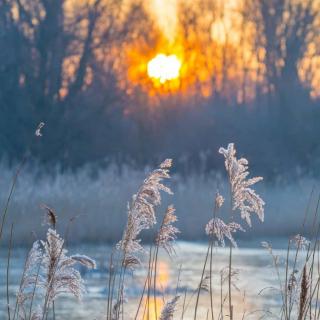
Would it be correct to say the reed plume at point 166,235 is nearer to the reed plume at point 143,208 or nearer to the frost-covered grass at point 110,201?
the reed plume at point 143,208

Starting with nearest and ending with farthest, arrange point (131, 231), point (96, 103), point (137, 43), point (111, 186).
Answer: point (131, 231)
point (111, 186)
point (96, 103)
point (137, 43)

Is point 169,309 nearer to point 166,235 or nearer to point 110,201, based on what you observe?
point 166,235

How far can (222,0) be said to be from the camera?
3011 centimetres

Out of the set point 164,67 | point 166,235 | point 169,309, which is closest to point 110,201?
point 164,67

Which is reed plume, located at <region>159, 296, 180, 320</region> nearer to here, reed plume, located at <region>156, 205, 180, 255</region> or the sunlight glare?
reed plume, located at <region>156, 205, 180, 255</region>

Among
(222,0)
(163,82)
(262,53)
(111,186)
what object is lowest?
(111,186)

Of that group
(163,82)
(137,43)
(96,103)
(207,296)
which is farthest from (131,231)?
(163,82)

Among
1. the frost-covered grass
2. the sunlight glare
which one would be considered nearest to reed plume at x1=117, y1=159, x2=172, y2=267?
the frost-covered grass

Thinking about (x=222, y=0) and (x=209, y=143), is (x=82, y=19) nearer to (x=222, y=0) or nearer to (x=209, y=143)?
(x=209, y=143)

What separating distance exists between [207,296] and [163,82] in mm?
17875

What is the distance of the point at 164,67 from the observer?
26562mm

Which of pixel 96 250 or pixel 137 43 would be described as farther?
pixel 137 43

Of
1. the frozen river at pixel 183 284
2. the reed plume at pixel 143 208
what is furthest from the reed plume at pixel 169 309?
the frozen river at pixel 183 284

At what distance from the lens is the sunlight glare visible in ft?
82.1
